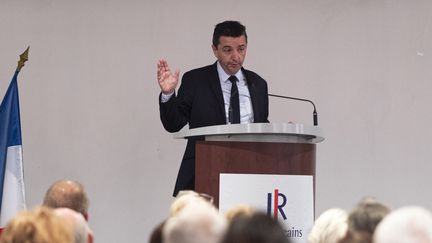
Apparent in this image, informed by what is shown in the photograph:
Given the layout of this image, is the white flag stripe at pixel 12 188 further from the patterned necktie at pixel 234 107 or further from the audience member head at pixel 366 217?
the audience member head at pixel 366 217

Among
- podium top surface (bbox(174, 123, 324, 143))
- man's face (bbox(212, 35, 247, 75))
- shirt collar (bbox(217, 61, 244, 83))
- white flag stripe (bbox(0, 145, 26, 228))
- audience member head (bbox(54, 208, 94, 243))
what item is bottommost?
white flag stripe (bbox(0, 145, 26, 228))

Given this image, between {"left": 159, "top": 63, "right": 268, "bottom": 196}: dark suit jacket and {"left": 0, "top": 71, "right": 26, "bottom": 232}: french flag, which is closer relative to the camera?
{"left": 159, "top": 63, "right": 268, "bottom": 196}: dark suit jacket

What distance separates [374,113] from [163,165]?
1.70 metres

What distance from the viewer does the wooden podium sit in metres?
4.20

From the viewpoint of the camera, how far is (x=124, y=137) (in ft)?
22.1

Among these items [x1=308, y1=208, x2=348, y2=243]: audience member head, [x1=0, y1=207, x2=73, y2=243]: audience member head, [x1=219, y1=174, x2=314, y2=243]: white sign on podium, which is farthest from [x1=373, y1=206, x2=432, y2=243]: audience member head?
[x1=219, y1=174, x2=314, y2=243]: white sign on podium

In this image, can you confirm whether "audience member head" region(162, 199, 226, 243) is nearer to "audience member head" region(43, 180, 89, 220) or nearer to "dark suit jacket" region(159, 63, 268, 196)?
"audience member head" region(43, 180, 89, 220)

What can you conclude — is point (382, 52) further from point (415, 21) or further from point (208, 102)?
point (208, 102)

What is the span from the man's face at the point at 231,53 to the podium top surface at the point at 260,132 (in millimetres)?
664

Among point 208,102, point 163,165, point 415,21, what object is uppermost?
point 415,21

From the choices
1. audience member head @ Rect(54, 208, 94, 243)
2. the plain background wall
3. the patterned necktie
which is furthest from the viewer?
the plain background wall

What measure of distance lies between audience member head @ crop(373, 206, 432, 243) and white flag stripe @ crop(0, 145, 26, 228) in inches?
125

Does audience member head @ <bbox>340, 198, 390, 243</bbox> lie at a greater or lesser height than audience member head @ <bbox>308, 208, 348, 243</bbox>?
greater

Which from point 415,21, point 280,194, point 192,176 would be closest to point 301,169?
point 280,194
